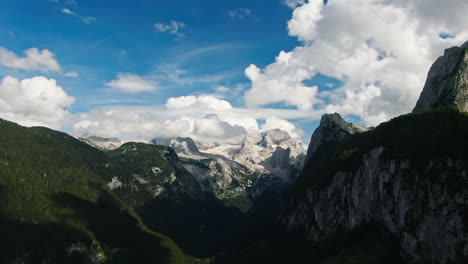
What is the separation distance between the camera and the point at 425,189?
13112 centimetres

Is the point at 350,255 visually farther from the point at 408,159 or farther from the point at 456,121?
the point at 456,121

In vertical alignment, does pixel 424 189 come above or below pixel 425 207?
above

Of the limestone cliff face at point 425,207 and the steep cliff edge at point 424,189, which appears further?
the steep cliff edge at point 424,189

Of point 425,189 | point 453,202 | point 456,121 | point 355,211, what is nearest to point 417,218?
point 425,189

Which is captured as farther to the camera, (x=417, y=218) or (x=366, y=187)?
(x=366, y=187)

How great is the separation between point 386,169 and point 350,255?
37.9 metres

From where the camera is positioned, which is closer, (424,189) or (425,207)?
(425,207)

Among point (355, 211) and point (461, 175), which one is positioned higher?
point (461, 175)

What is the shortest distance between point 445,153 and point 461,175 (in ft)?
45.2

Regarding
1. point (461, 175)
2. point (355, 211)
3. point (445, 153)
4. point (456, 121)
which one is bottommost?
point (355, 211)

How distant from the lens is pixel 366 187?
188 metres

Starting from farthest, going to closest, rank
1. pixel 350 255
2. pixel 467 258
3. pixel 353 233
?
pixel 353 233, pixel 350 255, pixel 467 258

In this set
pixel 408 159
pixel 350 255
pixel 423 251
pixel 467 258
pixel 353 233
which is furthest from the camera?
pixel 353 233

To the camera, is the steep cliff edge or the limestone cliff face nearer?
the limestone cliff face
